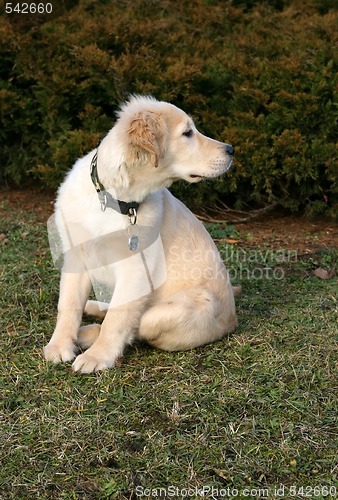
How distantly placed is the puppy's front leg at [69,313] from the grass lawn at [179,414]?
4.5 inches

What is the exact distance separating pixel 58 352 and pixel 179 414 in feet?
2.82

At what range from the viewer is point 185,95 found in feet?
21.4

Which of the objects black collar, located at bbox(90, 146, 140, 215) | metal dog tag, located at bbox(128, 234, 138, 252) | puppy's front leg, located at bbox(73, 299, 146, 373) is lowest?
puppy's front leg, located at bbox(73, 299, 146, 373)

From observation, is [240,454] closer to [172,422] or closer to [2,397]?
[172,422]

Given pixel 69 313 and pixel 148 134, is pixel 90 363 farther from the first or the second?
pixel 148 134

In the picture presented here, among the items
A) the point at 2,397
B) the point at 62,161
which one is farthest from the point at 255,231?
the point at 2,397

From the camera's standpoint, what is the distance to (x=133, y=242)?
386cm

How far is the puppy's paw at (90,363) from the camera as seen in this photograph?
3748 millimetres

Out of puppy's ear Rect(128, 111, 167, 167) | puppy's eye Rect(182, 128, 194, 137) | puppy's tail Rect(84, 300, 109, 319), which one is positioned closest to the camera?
puppy's ear Rect(128, 111, 167, 167)

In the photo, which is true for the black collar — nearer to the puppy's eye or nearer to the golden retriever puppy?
the golden retriever puppy

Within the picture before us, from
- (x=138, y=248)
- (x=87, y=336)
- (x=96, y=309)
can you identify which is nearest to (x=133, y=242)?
(x=138, y=248)

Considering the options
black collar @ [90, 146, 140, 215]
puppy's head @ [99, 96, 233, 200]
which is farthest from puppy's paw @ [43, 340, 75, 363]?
puppy's head @ [99, 96, 233, 200]

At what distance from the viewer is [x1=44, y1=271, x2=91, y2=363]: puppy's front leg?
3.93 metres

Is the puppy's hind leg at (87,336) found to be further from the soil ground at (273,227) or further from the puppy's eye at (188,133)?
the soil ground at (273,227)
